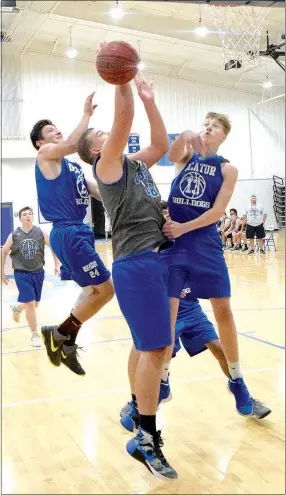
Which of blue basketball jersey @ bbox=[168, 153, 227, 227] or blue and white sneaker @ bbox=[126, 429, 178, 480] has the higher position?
blue basketball jersey @ bbox=[168, 153, 227, 227]

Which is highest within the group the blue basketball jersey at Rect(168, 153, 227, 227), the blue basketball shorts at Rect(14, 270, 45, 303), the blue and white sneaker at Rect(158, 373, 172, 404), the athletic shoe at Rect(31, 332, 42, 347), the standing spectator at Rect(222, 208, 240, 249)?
the standing spectator at Rect(222, 208, 240, 249)

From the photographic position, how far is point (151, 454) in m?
3.12

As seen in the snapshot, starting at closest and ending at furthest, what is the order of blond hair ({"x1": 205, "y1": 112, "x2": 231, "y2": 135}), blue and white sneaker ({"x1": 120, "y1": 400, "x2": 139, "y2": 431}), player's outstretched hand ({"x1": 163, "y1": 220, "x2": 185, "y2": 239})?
player's outstretched hand ({"x1": 163, "y1": 220, "x2": 185, "y2": 239})
blue and white sneaker ({"x1": 120, "y1": 400, "x2": 139, "y2": 431})
blond hair ({"x1": 205, "y1": 112, "x2": 231, "y2": 135})

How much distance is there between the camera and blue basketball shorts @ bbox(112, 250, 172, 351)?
308 cm

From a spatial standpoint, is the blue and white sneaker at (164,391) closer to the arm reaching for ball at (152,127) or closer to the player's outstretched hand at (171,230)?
the player's outstretched hand at (171,230)

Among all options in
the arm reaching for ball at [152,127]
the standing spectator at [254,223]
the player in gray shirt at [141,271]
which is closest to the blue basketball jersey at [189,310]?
the player in gray shirt at [141,271]

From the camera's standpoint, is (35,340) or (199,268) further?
(35,340)

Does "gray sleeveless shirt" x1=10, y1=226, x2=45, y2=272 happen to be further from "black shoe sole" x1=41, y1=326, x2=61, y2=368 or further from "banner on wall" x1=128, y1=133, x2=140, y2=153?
"banner on wall" x1=128, y1=133, x2=140, y2=153

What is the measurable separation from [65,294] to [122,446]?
7.05 m

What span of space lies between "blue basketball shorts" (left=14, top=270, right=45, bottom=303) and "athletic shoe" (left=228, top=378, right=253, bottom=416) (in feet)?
10.9

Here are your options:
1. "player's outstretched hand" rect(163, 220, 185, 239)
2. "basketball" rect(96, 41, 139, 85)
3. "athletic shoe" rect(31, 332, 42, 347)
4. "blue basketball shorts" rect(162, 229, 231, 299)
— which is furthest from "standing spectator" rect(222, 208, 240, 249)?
"basketball" rect(96, 41, 139, 85)

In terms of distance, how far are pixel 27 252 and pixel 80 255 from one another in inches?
107

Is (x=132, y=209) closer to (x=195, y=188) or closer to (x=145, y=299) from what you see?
(x=145, y=299)

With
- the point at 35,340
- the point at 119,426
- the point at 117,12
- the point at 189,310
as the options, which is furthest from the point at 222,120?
the point at 117,12
